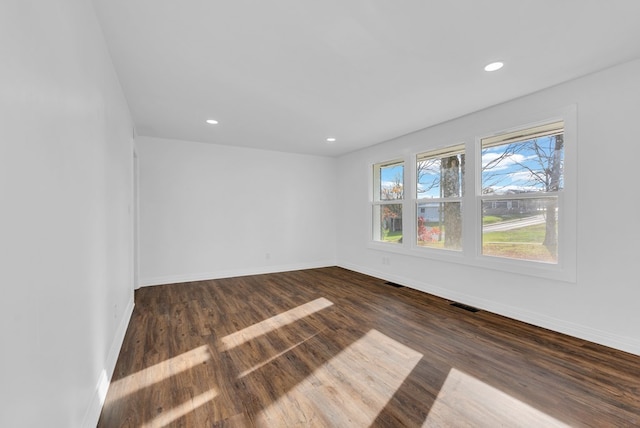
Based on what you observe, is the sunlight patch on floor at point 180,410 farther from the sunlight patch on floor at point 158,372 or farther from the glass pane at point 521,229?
the glass pane at point 521,229

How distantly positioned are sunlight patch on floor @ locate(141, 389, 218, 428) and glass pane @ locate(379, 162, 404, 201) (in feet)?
13.3

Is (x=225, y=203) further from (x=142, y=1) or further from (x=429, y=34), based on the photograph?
(x=429, y=34)

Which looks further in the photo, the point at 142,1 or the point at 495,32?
the point at 495,32

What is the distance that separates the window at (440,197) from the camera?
13.1 feet

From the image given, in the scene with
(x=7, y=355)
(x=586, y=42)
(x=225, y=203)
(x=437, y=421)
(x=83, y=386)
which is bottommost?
(x=437, y=421)

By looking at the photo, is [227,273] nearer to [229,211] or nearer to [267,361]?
[229,211]

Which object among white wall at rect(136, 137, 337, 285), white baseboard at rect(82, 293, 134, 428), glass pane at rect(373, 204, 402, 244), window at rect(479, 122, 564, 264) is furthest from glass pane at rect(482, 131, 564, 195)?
white baseboard at rect(82, 293, 134, 428)

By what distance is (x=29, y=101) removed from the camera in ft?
3.01

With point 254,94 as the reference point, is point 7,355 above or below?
below

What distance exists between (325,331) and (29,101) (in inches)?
108

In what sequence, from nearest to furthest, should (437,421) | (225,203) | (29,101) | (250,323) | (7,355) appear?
(7,355) → (29,101) → (437,421) → (250,323) → (225,203)

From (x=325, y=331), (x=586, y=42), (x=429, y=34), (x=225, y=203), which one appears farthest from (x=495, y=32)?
(x=225, y=203)

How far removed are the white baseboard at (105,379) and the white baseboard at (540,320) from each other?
381 cm

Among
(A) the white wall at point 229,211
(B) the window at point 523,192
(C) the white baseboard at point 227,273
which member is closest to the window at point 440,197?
(B) the window at point 523,192
